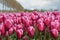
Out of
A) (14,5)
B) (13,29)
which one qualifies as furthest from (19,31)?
(14,5)

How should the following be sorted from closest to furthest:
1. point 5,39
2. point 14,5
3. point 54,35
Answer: point 54,35
point 5,39
point 14,5

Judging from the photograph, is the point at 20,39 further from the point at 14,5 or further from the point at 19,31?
the point at 14,5

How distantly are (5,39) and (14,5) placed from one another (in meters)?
33.3

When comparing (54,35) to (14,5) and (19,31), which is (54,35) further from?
(14,5)

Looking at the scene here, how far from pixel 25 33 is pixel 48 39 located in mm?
360

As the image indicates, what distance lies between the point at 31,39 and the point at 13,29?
0.40 metres

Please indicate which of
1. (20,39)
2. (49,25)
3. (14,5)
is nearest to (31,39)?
(20,39)

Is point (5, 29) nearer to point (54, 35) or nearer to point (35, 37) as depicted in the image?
point (35, 37)

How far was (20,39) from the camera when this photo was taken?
324 cm

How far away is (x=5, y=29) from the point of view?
327cm

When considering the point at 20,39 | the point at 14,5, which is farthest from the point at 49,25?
the point at 14,5

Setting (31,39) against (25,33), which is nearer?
(31,39)

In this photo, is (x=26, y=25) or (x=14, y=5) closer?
(x=26, y=25)

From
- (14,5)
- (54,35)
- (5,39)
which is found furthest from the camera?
(14,5)
